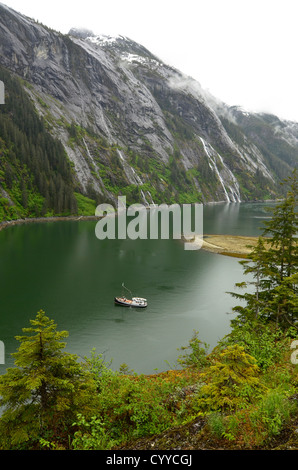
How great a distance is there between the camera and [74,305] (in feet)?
127

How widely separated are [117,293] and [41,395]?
110 feet

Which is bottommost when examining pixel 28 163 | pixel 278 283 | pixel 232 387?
pixel 232 387

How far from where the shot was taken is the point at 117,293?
43.6 metres

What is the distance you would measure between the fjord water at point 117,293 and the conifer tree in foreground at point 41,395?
14813mm

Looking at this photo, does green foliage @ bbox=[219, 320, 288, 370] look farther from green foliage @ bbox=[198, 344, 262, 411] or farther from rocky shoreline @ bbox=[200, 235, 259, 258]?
rocky shoreline @ bbox=[200, 235, 259, 258]

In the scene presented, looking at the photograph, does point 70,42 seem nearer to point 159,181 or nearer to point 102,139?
point 102,139

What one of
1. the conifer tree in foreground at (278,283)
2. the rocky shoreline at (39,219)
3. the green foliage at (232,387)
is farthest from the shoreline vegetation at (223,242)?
the green foliage at (232,387)

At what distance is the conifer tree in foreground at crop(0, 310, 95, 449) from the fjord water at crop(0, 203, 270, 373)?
1481 centimetres

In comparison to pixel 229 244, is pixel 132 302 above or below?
below

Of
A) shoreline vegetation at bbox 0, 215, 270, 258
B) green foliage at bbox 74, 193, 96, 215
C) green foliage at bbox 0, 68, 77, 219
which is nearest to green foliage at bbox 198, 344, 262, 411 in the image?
shoreline vegetation at bbox 0, 215, 270, 258

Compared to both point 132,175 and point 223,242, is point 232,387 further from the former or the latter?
point 132,175

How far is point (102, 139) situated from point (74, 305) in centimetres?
16248

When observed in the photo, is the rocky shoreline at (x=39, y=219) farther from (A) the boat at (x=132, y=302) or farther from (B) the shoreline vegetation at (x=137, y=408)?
(B) the shoreline vegetation at (x=137, y=408)

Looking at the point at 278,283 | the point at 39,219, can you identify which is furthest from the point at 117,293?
the point at 39,219
